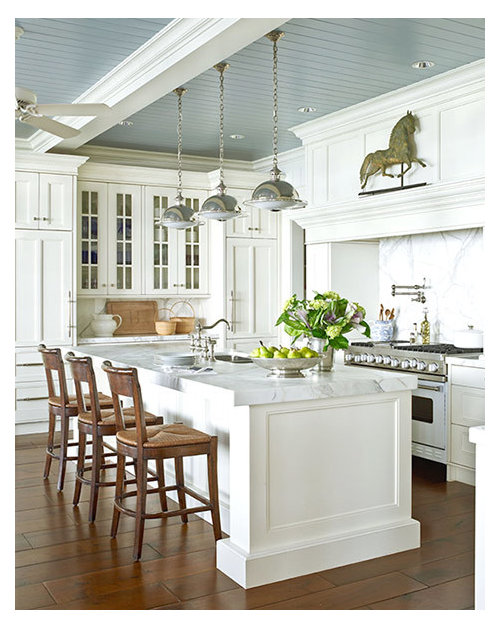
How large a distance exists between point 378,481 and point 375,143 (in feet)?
10.5

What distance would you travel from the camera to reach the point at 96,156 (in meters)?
7.21

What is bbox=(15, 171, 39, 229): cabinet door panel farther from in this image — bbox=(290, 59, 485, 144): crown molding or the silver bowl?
the silver bowl

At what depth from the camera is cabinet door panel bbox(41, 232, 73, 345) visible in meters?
6.38

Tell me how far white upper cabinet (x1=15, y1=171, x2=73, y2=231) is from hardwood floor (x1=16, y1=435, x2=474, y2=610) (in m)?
3.09

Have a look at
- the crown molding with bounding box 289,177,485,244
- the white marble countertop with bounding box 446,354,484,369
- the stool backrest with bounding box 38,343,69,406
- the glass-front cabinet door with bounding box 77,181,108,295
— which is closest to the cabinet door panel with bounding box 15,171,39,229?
the glass-front cabinet door with bounding box 77,181,108,295

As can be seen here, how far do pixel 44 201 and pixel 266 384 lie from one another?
404cm

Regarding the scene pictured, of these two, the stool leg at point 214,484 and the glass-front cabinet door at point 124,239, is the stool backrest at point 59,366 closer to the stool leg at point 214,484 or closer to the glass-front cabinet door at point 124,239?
the stool leg at point 214,484

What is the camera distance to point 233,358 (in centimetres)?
461

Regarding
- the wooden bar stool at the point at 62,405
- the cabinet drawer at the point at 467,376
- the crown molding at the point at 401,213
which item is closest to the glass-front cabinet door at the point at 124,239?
the crown molding at the point at 401,213

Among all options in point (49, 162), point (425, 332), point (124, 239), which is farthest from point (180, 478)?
point (49, 162)

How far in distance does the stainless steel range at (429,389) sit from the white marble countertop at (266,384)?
1.21m

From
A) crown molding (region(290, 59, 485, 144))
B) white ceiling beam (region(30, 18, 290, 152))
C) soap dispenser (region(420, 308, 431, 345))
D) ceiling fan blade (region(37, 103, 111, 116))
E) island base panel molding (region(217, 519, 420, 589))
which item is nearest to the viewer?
island base panel molding (region(217, 519, 420, 589))

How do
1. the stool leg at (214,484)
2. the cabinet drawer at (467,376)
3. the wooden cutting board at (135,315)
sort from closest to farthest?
the stool leg at (214,484), the cabinet drawer at (467,376), the wooden cutting board at (135,315)

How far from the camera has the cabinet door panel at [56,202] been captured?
6.39 meters
